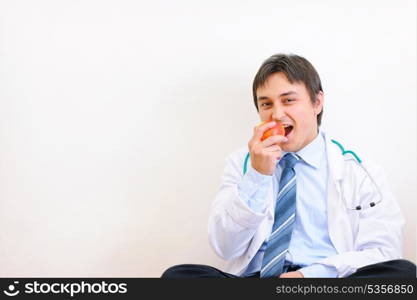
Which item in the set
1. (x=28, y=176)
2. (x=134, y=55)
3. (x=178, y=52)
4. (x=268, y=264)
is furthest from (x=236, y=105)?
(x=28, y=176)

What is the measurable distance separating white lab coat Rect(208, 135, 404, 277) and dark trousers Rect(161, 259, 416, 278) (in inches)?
4.0

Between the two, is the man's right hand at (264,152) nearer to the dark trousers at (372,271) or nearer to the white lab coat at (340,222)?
the white lab coat at (340,222)

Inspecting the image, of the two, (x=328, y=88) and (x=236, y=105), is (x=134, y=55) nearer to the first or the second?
(x=236, y=105)

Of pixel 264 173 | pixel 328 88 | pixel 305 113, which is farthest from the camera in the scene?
pixel 328 88

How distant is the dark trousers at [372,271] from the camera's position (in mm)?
1579

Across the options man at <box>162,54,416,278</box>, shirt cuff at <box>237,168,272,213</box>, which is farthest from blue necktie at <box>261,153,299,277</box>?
shirt cuff at <box>237,168,272,213</box>

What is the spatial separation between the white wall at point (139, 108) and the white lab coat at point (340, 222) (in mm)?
280

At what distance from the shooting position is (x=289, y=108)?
1.86 metres

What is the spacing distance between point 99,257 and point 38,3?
986 millimetres

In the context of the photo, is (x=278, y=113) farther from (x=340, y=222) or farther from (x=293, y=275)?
(x=293, y=275)

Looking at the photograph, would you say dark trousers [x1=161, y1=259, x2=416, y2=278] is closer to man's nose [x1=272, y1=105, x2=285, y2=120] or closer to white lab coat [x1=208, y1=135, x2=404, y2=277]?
white lab coat [x1=208, y1=135, x2=404, y2=277]

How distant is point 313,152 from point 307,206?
186 mm

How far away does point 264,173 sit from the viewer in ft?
5.79

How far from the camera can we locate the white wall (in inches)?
85.1
